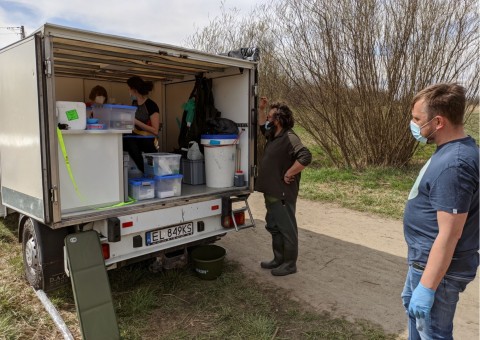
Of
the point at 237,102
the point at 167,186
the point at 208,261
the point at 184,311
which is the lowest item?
the point at 184,311

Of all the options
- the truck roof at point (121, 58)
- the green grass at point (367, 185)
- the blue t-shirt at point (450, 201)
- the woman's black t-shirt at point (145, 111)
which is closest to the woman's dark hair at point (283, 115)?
the truck roof at point (121, 58)

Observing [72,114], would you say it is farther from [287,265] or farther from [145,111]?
[287,265]

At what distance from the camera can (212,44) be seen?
449 inches

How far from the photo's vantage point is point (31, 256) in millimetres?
3457

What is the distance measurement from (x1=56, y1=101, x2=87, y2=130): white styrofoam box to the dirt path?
2.41 m

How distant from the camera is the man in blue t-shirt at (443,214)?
1705mm

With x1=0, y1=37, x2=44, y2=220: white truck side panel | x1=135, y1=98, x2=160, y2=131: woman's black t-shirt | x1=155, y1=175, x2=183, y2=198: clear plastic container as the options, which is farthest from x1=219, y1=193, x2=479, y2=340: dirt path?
x1=0, y1=37, x2=44, y2=220: white truck side panel

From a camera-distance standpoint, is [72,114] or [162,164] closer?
[72,114]

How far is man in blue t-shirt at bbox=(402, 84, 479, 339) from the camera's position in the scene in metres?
1.71

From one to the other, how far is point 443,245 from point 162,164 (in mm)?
2827

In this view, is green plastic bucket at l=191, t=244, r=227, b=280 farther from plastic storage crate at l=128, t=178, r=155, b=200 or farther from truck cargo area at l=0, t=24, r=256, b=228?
plastic storage crate at l=128, t=178, r=155, b=200

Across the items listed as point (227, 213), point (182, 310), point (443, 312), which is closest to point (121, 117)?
point (227, 213)

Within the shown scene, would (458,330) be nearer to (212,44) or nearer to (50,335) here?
(50,335)

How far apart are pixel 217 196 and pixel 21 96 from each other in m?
1.95
